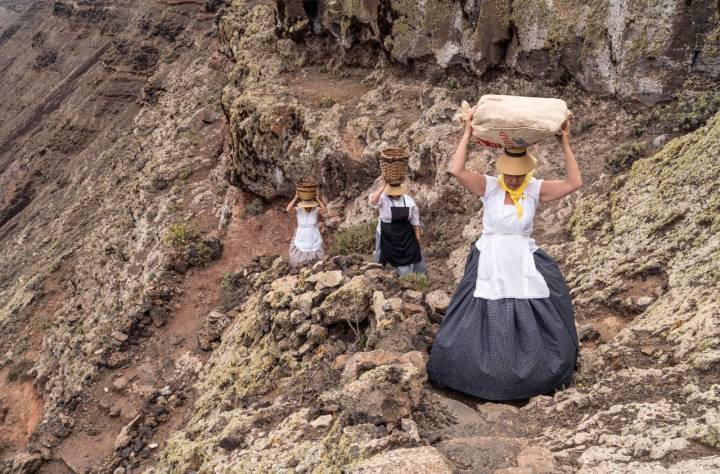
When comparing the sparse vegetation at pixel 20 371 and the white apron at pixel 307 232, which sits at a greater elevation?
the white apron at pixel 307 232

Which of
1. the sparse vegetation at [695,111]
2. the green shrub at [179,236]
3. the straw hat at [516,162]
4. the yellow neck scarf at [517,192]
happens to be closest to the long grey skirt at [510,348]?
the yellow neck scarf at [517,192]

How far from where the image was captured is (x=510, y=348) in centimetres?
347

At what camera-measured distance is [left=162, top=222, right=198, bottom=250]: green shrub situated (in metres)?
12.1

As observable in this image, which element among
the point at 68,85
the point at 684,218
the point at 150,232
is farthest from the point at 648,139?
the point at 68,85

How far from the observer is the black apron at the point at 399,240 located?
617 cm

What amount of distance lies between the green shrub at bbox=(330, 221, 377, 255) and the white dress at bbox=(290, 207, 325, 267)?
1.22 feet

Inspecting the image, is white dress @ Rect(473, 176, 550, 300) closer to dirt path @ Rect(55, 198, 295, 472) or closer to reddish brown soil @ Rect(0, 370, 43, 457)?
dirt path @ Rect(55, 198, 295, 472)

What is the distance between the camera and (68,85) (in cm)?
3400

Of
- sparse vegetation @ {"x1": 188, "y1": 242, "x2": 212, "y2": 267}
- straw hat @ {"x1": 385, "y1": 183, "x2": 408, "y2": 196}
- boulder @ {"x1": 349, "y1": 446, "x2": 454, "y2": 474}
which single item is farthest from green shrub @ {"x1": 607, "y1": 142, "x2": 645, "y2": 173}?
sparse vegetation @ {"x1": 188, "y1": 242, "x2": 212, "y2": 267}

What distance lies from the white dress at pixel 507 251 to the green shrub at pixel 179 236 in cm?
927

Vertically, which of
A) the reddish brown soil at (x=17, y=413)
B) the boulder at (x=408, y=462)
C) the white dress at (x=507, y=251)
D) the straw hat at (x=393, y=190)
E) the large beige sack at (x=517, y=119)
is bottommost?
the reddish brown soil at (x=17, y=413)

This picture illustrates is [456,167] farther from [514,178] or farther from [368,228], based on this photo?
[368,228]

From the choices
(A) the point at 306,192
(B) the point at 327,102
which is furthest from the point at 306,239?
(B) the point at 327,102

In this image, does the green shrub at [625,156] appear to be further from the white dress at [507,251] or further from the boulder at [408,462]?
the boulder at [408,462]
